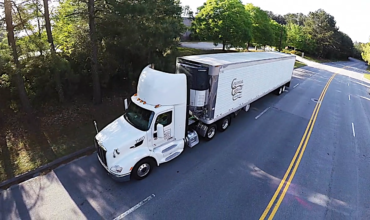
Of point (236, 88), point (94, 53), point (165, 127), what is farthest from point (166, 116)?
point (94, 53)

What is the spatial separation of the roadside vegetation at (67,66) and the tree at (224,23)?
1599 cm

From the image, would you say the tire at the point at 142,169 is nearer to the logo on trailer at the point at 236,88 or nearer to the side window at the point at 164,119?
the side window at the point at 164,119

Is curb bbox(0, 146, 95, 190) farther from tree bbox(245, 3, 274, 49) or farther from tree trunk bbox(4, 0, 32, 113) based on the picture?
tree bbox(245, 3, 274, 49)

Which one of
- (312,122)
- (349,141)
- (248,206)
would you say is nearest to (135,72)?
(248,206)

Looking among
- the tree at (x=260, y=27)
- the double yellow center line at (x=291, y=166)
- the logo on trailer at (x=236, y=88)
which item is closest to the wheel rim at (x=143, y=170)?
the double yellow center line at (x=291, y=166)

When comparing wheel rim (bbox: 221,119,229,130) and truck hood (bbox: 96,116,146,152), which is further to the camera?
wheel rim (bbox: 221,119,229,130)

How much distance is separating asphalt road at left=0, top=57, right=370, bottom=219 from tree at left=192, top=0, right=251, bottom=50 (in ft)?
71.6

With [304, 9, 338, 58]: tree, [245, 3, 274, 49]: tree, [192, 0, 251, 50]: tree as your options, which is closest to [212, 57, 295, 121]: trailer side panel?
[192, 0, 251, 50]: tree

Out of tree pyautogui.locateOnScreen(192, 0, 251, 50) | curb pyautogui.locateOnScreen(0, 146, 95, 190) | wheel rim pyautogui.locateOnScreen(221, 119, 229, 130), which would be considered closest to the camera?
curb pyautogui.locateOnScreen(0, 146, 95, 190)

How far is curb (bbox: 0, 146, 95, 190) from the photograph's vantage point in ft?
24.7

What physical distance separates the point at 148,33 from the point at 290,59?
494 inches

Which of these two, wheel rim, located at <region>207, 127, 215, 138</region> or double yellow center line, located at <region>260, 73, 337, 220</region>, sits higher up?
A: wheel rim, located at <region>207, 127, 215, 138</region>

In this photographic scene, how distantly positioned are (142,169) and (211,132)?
422 cm

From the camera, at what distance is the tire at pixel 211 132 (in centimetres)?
1042
